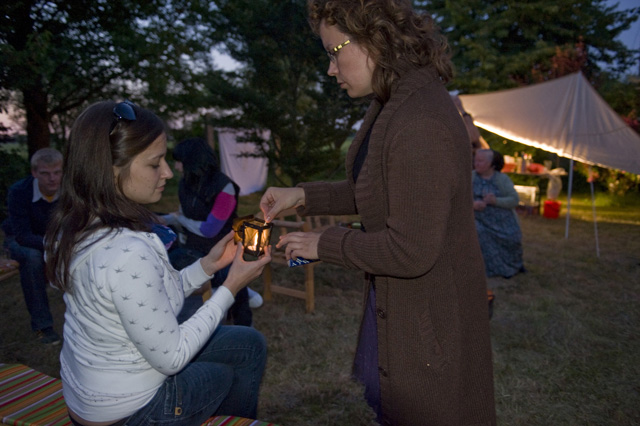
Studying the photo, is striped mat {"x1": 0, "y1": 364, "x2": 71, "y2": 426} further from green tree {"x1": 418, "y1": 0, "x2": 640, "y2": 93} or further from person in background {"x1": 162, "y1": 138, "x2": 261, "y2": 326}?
green tree {"x1": 418, "y1": 0, "x2": 640, "y2": 93}

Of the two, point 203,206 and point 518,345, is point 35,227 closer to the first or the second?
point 203,206

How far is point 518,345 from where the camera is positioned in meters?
4.07

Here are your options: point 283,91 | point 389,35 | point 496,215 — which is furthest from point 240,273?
point 283,91

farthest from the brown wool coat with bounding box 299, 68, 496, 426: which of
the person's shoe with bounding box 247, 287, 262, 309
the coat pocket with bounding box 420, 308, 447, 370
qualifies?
the person's shoe with bounding box 247, 287, 262, 309

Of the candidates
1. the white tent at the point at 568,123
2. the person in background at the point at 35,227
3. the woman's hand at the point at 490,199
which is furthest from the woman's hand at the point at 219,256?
the white tent at the point at 568,123

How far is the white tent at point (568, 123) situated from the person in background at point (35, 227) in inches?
275

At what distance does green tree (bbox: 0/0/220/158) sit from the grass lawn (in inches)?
140

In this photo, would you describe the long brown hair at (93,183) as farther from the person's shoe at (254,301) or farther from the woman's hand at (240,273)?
the person's shoe at (254,301)

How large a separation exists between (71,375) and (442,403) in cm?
131

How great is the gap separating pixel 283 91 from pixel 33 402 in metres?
7.71

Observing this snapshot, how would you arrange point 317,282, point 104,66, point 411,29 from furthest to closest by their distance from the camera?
point 104,66
point 317,282
point 411,29

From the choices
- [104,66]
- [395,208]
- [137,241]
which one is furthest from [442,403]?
[104,66]

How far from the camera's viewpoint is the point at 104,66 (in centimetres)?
835

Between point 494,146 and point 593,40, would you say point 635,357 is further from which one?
point 593,40
